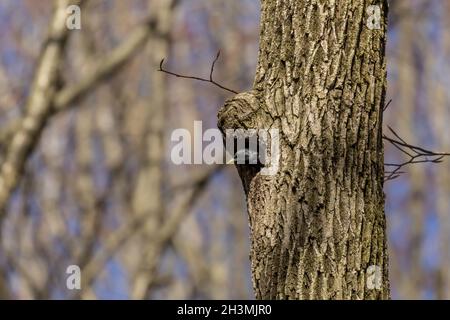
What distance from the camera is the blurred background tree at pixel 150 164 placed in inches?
370

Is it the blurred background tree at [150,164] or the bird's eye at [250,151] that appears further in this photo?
the blurred background tree at [150,164]

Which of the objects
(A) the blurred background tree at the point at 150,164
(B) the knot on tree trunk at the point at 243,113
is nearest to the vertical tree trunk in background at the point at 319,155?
(B) the knot on tree trunk at the point at 243,113

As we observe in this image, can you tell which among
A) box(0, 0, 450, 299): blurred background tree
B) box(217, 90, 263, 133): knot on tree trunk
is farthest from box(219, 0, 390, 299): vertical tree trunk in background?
box(0, 0, 450, 299): blurred background tree

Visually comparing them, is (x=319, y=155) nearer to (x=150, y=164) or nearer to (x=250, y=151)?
(x=250, y=151)

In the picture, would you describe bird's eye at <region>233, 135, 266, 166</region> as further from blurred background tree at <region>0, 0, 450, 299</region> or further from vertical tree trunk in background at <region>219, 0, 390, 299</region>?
blurred background tree at <region>0, 0, 450, 299</region>

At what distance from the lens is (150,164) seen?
952 centimetres

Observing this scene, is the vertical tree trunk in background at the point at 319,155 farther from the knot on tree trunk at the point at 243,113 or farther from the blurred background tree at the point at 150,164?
the blurred background tree at the point at 150,164

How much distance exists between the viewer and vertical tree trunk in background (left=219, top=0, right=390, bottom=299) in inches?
114

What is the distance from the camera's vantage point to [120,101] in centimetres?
1309

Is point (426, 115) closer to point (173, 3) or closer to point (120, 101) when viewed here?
point (120, 101)

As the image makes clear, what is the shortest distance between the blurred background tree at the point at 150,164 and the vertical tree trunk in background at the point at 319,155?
14.1ft

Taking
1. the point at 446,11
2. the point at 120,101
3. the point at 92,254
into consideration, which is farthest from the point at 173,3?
the point at 446,11

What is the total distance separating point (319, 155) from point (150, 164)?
6.64 metres

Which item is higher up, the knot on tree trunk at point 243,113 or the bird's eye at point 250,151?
the knot on tree trunk at point 243,113
